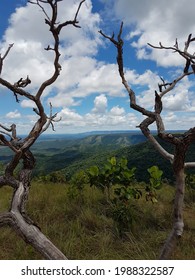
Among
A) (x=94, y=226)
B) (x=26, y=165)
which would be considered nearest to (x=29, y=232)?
(x=26, y=165)

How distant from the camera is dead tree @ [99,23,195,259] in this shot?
4.16 meters

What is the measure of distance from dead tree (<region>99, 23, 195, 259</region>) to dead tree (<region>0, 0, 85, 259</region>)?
1.00 metres

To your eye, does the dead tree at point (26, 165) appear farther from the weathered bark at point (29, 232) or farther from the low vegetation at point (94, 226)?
the low vegetation at point (94, 226)

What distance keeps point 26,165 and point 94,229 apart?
268 cm

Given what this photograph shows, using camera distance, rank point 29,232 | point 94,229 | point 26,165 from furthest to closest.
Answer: point 94,229
point 26,165
point 29,232

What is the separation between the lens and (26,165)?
5695 mm

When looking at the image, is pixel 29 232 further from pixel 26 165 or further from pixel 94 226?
pixel 94 226

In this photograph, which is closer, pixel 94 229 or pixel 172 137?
pixel 172 137

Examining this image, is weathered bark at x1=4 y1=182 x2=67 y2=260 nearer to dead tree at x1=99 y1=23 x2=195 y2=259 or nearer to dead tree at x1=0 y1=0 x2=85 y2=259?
dead tree at x1=0 y1=0 x2=85 y2=259

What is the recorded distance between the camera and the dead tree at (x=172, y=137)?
4156 mm

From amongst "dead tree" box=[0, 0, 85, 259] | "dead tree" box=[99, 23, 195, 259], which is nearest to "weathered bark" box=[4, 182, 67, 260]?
"dead tree" box=[0, 0, 85, 259]

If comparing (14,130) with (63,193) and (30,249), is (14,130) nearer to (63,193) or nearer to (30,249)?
(30,249)

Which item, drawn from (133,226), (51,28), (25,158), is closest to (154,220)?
(133,226)

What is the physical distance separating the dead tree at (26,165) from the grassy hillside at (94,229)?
1.56m
